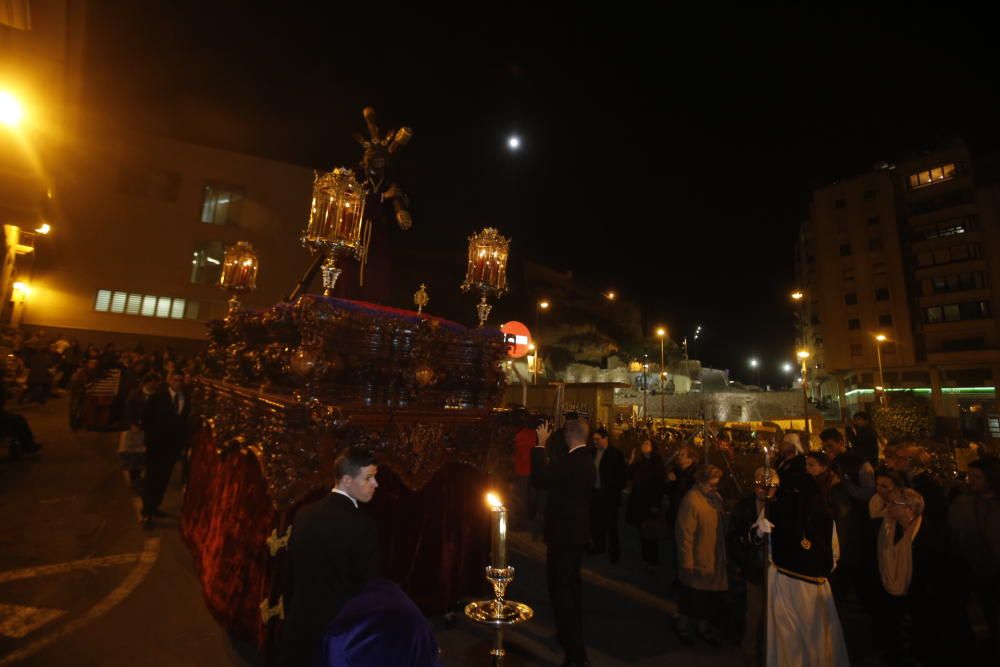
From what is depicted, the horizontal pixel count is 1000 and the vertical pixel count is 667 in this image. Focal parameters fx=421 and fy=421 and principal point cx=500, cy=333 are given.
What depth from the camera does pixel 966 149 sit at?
3666cm

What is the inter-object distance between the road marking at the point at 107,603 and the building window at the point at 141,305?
20723 mm

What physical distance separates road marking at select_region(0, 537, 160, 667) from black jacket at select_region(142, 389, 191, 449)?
159cm

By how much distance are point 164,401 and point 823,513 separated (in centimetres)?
941

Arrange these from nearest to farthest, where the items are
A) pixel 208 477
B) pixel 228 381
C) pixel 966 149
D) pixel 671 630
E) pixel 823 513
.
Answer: pixel 823 513 → pixel 671 630 → pixel 208 477 → pixel 228 381 → pixel 966 149

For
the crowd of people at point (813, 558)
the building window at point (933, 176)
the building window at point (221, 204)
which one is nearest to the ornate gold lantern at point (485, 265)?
the crowd of people at point (813, 558)

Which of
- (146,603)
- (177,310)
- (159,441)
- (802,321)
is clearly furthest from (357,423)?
(802,321)

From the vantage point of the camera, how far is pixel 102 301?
69.2ft

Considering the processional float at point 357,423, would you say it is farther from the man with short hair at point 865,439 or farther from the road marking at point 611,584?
the man with short hair at point 865,439

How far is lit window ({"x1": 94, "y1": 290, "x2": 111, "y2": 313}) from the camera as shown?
2094 centimetres

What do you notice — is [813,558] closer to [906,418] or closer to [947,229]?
[906,418]

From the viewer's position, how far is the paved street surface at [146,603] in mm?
3821

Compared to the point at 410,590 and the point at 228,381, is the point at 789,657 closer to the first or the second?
the point at 410,590

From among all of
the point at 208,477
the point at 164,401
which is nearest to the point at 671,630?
the point at 208,477

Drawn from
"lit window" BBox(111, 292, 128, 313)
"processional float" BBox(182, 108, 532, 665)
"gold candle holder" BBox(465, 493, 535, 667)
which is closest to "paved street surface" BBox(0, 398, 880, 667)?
"processional float" BBox(182, 108, 532, 665)
